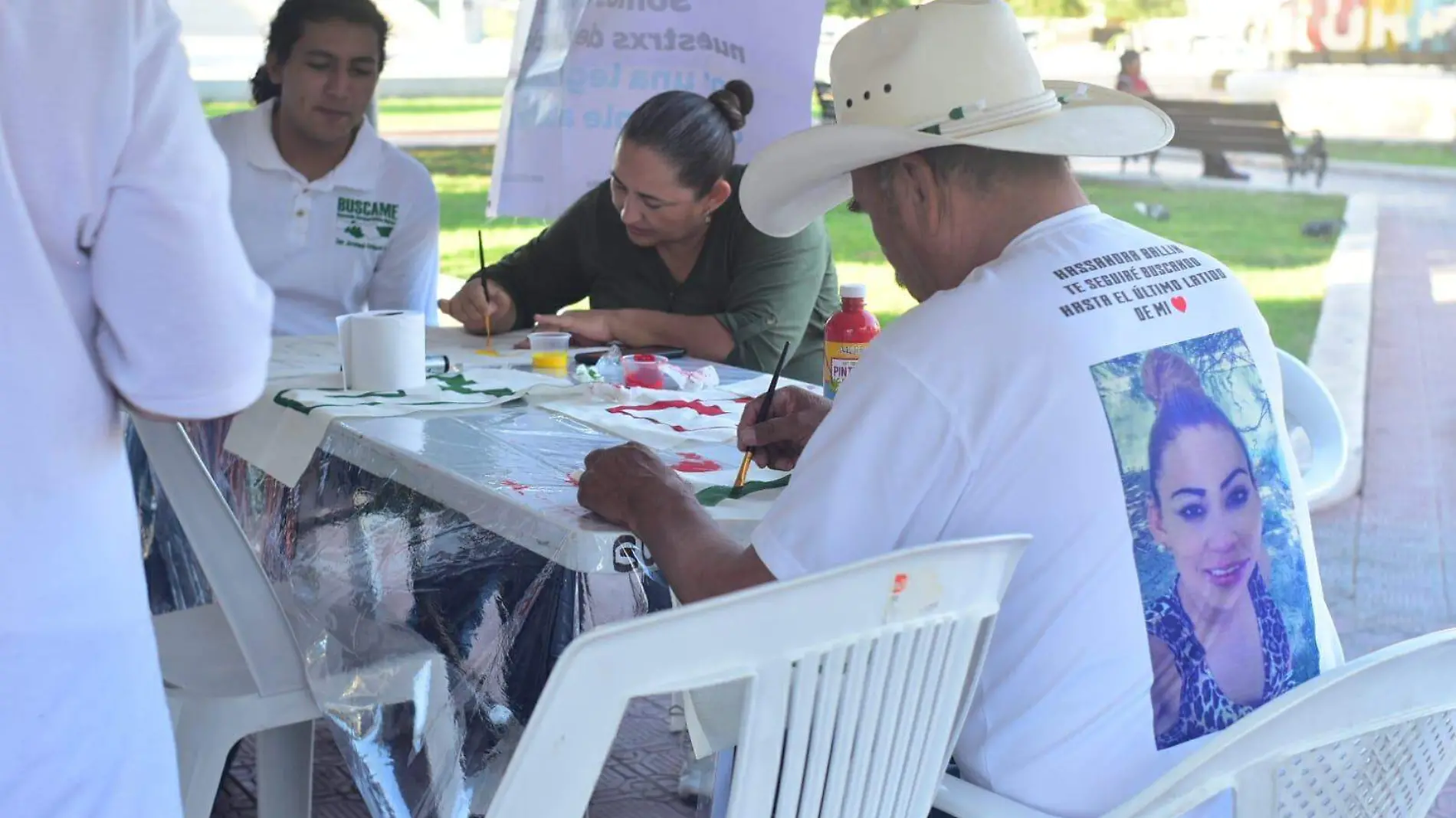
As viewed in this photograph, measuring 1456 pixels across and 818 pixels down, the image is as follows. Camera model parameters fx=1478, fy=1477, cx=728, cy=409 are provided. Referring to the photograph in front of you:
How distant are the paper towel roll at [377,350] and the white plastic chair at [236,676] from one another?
0.47m

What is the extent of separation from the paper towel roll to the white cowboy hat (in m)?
0.98

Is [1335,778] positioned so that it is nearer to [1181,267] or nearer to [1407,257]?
[1181,267]

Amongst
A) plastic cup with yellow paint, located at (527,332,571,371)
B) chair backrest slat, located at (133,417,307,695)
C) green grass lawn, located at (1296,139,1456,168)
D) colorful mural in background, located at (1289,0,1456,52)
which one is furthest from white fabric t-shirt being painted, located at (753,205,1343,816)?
colorful mural in background, located at (1289,0,1456,52)

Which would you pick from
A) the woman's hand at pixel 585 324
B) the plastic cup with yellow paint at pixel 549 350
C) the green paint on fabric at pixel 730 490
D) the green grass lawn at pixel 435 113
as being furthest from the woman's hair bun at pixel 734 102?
the green grass lawn at pixel 435 113

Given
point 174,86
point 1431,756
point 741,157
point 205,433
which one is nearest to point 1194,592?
point 1431,756

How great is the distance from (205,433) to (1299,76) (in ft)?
61.7

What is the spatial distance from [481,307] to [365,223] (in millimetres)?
572

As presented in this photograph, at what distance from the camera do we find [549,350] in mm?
2982

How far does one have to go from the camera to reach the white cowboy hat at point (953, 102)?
5.28 feet

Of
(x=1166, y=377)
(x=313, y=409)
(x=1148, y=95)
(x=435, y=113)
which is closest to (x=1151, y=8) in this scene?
(x=1148, y=95)

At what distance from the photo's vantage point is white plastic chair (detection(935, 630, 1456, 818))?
4.31ft

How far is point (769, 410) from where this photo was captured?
2104 millimetres

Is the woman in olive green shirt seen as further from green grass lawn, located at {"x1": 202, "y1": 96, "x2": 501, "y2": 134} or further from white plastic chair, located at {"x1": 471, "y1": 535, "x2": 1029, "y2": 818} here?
green grass lawn, located at {"x1": 202, "y1": 96, "x2": 501, "y2": 134}

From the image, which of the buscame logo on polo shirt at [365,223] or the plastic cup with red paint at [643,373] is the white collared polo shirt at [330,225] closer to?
the buscame logo on polo shirt at [365,223]
